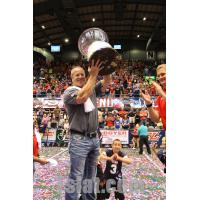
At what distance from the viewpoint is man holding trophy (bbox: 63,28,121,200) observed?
2472 millimetres

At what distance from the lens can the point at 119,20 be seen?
6.69m

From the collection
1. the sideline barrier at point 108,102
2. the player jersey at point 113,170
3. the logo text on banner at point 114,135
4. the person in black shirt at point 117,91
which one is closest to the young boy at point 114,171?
the player jersey at point 113,170

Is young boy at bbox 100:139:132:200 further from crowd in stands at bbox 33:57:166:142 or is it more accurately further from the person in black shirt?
the person in black shirt

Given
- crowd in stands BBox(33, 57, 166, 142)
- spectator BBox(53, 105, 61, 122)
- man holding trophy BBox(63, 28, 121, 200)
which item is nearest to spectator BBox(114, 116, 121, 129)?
crowd in stands BBox(33, 57, 166, 142)

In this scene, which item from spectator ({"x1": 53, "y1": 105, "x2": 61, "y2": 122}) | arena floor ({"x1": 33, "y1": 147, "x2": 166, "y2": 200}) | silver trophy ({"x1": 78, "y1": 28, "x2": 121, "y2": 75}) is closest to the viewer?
silver trophy ({"x1": 78, "y1": 28, "x2": 121, "y2": 75})

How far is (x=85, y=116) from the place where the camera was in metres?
2.63

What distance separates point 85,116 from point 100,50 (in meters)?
0.54

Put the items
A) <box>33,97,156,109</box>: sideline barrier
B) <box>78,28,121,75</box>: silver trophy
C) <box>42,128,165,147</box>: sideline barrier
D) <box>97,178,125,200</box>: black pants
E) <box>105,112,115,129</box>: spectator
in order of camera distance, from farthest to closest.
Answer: <box>33,97,156,109</box>: sideline barrier, <box>105,112,115,129</box>: spectator, <box>42,128,165,147</box>: sideline barrier, <box>97,178,125,200</box>: black pants, <box>78,28,121,75</box>: silver trophy

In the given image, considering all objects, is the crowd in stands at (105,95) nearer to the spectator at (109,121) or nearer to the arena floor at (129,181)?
the spectator at (109,121)

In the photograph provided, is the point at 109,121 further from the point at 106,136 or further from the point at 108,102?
the point at 108,102

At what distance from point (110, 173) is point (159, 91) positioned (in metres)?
1.27

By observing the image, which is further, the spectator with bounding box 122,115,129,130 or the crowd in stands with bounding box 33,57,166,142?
the spectator with bounding box 122,115,129,130

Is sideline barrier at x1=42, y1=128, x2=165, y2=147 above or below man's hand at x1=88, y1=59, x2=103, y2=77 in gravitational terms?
below

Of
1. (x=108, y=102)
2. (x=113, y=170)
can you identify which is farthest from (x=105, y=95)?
(x=113, y=170)
